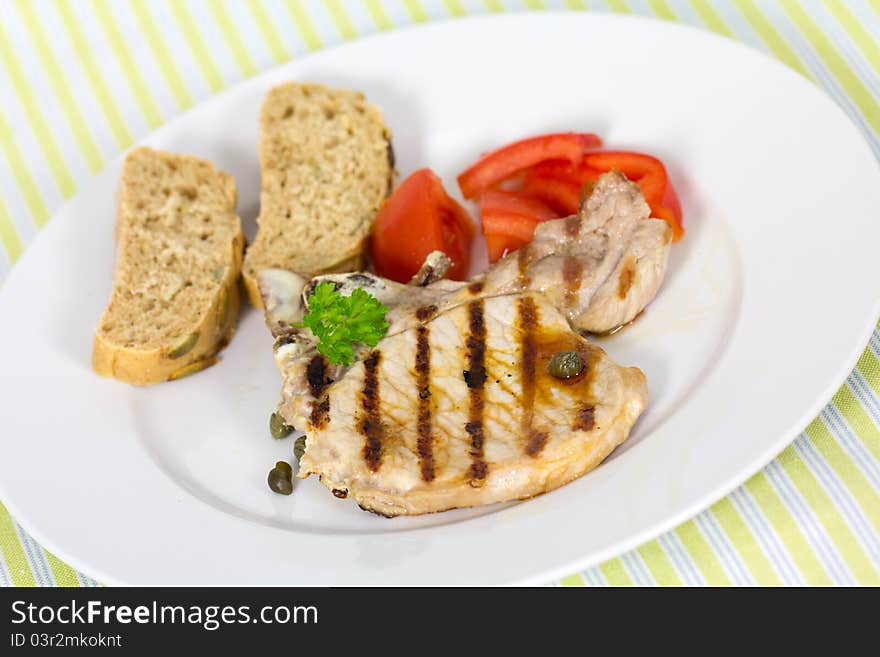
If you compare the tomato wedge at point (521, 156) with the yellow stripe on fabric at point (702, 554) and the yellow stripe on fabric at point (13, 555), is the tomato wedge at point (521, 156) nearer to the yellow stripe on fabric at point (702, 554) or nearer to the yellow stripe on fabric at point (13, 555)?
the yellow stripe on fabric at point (702, 554)

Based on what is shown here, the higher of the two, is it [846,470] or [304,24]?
[304,24]

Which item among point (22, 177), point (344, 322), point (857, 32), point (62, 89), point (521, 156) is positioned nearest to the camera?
point (344, 322)

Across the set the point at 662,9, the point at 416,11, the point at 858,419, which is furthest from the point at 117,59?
the point at 858,419

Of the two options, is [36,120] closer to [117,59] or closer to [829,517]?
[117,59]

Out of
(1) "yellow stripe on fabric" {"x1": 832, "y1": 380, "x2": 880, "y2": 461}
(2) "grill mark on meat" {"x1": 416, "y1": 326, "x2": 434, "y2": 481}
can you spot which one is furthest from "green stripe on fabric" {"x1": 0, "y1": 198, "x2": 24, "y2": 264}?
(1) "yellow stripe on fabric" {"x1": 832, "y1": 380, "x2": 880, "y2": 461}

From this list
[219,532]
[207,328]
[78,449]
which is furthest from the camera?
[207,328]

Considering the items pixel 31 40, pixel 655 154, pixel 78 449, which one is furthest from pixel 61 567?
pixel 31 40

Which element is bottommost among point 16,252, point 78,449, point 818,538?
point 818,538
